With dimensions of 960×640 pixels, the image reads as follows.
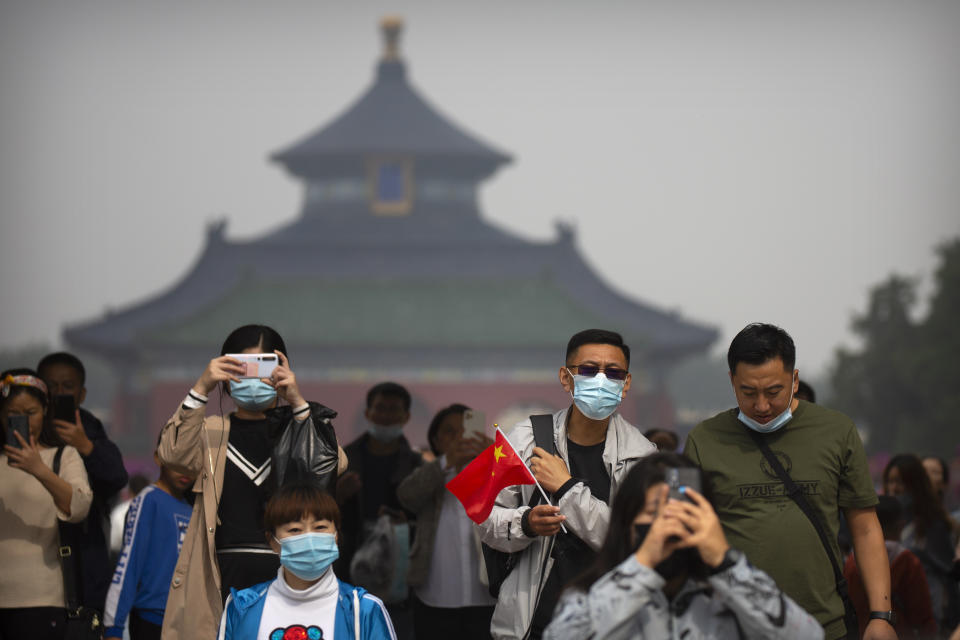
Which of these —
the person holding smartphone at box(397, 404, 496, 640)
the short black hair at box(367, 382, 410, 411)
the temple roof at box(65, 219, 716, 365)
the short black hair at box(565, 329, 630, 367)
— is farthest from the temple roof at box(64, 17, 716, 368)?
the short black hair at box(565, 329, 630, 367)

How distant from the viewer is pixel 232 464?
3.24 meters

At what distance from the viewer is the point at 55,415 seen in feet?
12.9

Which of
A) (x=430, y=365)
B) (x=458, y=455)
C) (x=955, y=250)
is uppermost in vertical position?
(x=955, y=250)

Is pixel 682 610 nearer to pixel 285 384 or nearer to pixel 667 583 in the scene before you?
pixel 667 583

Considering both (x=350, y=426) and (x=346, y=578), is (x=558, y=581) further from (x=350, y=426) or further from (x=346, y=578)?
(x=350, y=426)

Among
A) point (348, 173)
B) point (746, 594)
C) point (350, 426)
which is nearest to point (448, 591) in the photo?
point (746, 594)

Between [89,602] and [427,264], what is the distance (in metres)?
20.3

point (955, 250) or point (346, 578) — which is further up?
point (955, 250)

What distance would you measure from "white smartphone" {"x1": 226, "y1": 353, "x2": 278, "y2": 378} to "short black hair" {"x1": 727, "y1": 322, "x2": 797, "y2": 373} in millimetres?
1099

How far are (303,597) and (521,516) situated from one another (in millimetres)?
560

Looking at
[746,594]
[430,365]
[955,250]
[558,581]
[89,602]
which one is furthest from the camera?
[430,365]

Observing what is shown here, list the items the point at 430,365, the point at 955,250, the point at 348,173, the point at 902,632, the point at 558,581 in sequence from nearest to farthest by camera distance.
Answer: the point at 558,581 → the point at 902,632 → the point at 955,250 → the point at 430,365 → the point at 348,173

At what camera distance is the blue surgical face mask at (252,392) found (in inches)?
126

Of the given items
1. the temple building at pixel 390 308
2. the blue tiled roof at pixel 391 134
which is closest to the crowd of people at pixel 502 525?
the temple building at pixel 390 308
